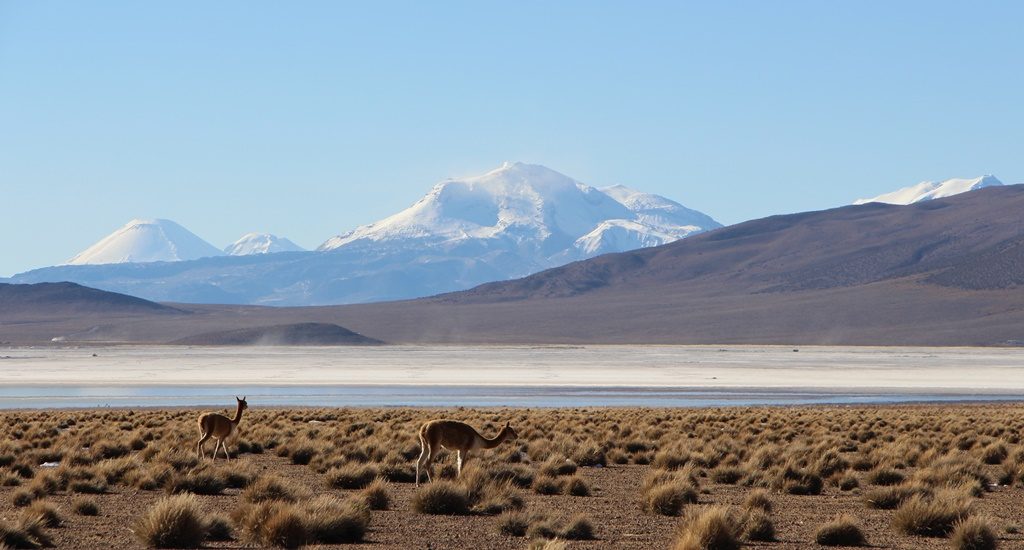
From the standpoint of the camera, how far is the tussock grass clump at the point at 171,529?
9.43 m

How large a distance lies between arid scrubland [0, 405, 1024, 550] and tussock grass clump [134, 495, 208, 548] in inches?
0.6

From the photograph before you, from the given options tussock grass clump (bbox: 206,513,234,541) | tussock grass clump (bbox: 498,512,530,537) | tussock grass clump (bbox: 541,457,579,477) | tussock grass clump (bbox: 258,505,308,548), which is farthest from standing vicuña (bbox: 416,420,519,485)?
tussock grass clump (bbox: 258,505,308,548)

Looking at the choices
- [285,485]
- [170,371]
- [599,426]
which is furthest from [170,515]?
[170,371]

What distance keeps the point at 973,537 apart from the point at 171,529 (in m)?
5.95

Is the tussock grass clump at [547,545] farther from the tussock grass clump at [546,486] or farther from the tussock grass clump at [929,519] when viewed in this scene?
the tussock grass clump at [546,486]

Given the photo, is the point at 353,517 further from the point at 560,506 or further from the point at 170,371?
the point at 170,371

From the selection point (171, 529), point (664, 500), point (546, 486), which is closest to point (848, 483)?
point (664, 500)

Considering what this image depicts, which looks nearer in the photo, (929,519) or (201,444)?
(929,519)

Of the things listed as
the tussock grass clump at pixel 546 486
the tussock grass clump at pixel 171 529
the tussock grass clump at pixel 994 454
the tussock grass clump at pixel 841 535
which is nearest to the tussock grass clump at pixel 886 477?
the tussock grass clump at pixel 994 454

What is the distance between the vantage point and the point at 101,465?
14.2m

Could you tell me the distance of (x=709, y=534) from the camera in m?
9.29

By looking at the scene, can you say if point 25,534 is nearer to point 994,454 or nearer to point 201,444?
point 201,444

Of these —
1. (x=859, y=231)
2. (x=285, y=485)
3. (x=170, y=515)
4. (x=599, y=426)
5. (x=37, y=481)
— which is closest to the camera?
(x=170, y=515)

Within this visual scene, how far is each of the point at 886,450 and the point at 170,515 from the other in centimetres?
1129
